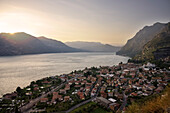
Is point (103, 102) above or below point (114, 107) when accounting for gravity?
above

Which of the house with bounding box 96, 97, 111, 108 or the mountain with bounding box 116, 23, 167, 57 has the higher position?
the mountain with bounding box 116, 23, 167, 57

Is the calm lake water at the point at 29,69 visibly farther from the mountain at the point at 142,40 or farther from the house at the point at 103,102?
the mountain at the point at 142,40

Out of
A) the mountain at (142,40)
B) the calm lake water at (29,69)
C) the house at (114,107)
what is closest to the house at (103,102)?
the house at (114,107)

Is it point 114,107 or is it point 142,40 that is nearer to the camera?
point 114,107

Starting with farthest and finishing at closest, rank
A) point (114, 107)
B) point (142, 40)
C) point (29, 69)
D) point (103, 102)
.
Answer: point (142, 40) < point (29, 69) < point (103, 102) < point (114, 107)

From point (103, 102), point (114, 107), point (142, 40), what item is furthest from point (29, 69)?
point (142, 40)

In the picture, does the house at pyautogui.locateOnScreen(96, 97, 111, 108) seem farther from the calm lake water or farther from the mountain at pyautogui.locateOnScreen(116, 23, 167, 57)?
the mountain at pyautogui.locateOnScreen(116, 23, 167, 57)

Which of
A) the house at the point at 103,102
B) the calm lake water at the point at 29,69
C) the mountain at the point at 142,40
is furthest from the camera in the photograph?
the mountain at the point at 142,40

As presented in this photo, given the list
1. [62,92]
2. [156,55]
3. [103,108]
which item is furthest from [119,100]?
[156,55]

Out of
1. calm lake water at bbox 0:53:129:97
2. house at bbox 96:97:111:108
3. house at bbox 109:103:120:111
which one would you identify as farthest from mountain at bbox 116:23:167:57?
house at bbox 109:103:120:111

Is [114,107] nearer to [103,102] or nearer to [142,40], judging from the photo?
[103,102]

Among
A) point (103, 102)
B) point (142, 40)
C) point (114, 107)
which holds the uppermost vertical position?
point (142, 40)

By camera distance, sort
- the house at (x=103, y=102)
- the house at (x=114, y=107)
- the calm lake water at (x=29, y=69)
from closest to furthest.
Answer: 1. the house at (x=114, y=107)
2. the house at (x=103, y=102)
3. the calm lake water at (x=29, y=69)
